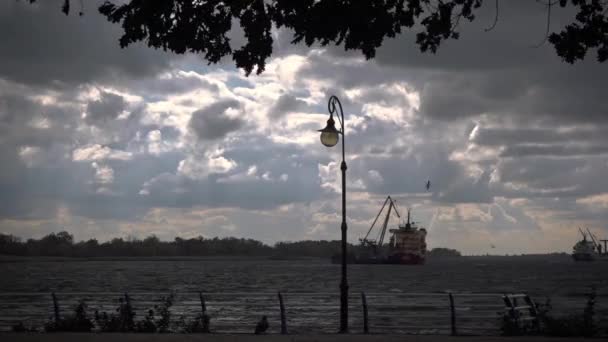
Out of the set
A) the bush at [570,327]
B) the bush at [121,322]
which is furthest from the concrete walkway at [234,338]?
the bush at [121,322]

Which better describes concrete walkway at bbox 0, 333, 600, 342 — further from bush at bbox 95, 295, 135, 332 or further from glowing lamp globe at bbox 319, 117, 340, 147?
glowing lamp globe at bbox 319, 117, 340, 147

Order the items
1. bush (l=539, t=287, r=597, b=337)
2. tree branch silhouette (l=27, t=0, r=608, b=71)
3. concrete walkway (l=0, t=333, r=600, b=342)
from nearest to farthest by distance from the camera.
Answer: tree branch silhouette (l=27, t=0, r=608, b=71), concrete walkway (l=0, t=333, r=600, b=342), bush (l=539, t=287, r=597, b=337)

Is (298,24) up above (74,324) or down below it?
above

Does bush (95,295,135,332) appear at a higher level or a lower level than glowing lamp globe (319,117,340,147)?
lower

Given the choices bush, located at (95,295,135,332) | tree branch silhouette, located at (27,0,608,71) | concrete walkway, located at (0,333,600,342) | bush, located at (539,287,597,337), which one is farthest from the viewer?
bush, located at (95,295,135,332)

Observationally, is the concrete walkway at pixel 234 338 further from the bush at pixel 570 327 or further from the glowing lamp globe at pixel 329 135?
the glowing lamp globe at pixel 329 135

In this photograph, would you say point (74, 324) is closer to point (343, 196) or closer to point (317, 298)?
point (343, 196)

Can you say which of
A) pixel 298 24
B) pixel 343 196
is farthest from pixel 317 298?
pixel 298 24

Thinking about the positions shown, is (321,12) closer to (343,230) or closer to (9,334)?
(343,230)

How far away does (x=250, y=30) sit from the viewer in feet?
38.0

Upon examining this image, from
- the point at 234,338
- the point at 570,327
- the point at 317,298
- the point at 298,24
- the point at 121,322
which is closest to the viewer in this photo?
the point at 298,24

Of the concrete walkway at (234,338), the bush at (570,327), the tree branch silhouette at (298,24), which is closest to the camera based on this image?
the tree branch silhouette at (298,24)

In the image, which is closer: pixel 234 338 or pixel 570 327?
pixel 234 338

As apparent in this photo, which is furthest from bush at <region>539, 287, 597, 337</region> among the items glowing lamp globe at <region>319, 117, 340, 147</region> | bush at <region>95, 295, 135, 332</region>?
bush at <region>95, 295, 135, 332</region>
